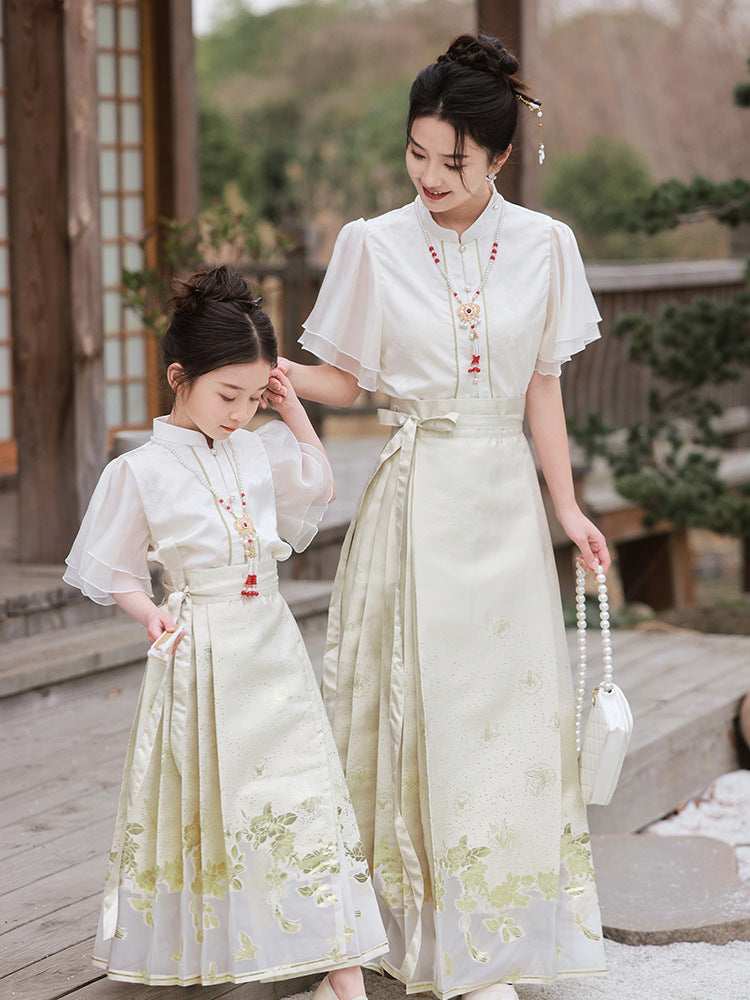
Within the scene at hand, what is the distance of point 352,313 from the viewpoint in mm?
2408

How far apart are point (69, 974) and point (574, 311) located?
1423 millimetres

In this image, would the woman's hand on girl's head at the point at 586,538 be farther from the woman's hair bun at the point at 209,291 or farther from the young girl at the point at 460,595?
the woman's hair bun at the point at 209,291

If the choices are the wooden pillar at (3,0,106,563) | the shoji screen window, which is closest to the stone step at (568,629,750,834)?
the wooden pillar at (3,0,106,563)

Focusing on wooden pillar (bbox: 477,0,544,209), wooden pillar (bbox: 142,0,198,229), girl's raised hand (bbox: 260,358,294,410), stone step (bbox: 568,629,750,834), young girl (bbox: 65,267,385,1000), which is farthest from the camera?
wooden pillar (bbox: 142,0,198,229)

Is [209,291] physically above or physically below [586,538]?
above

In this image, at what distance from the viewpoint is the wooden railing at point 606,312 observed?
6881 millimetres

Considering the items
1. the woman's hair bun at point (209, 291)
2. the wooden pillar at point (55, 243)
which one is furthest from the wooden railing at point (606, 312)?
the woman's hair bun at point (209, 291)

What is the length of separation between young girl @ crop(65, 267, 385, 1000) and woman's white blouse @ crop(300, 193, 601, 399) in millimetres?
246

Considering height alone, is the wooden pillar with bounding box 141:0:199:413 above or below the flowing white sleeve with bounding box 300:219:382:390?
above

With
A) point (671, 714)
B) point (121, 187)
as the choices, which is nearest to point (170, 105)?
point (121, 187)

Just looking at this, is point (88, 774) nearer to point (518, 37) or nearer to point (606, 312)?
point (518, 37)

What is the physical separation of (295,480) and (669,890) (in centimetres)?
153

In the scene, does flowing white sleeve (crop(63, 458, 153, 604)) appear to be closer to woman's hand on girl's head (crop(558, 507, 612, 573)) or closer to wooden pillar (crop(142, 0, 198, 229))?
woman's hand on girl's head (crop(558, 507, 612, 573))

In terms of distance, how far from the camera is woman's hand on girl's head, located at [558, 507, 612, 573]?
2.52 meters
